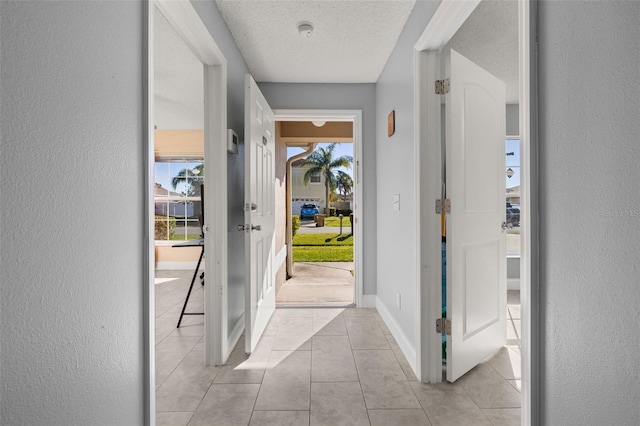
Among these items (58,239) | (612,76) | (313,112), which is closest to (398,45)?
→ (313,112)

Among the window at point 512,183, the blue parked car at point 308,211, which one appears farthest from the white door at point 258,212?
the blue parked car at point 308,211

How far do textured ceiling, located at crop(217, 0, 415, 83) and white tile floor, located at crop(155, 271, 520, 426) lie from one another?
2389 mm

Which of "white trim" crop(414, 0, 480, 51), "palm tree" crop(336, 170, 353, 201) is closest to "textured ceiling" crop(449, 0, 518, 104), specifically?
"white trim" crop(414, 0, 480, 51)

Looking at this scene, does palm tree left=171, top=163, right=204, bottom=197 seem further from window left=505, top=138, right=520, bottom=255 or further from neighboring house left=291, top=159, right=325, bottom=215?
neighboring house left=291, top=159, right=325, bottom=215

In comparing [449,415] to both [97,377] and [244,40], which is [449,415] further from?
[244,40]

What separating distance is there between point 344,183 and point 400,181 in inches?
589

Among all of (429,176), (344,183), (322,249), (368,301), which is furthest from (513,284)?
(344,183)

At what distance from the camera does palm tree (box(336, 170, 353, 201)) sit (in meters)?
16.9

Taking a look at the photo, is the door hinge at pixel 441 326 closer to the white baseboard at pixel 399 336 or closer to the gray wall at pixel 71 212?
the white baseboard at pixel 399 336

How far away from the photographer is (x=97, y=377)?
975mm

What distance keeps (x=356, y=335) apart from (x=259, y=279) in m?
0.93

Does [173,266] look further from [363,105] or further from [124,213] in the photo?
[124,213]

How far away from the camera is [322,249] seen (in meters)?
8.63

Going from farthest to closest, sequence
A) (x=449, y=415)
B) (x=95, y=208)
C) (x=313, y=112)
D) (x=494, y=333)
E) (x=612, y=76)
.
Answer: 1. (x=313, y=112)
2. (x=494, y=333)
3. (x=449, y=415)
4. (x=95, y=208)
5. (x=612, y=76)
